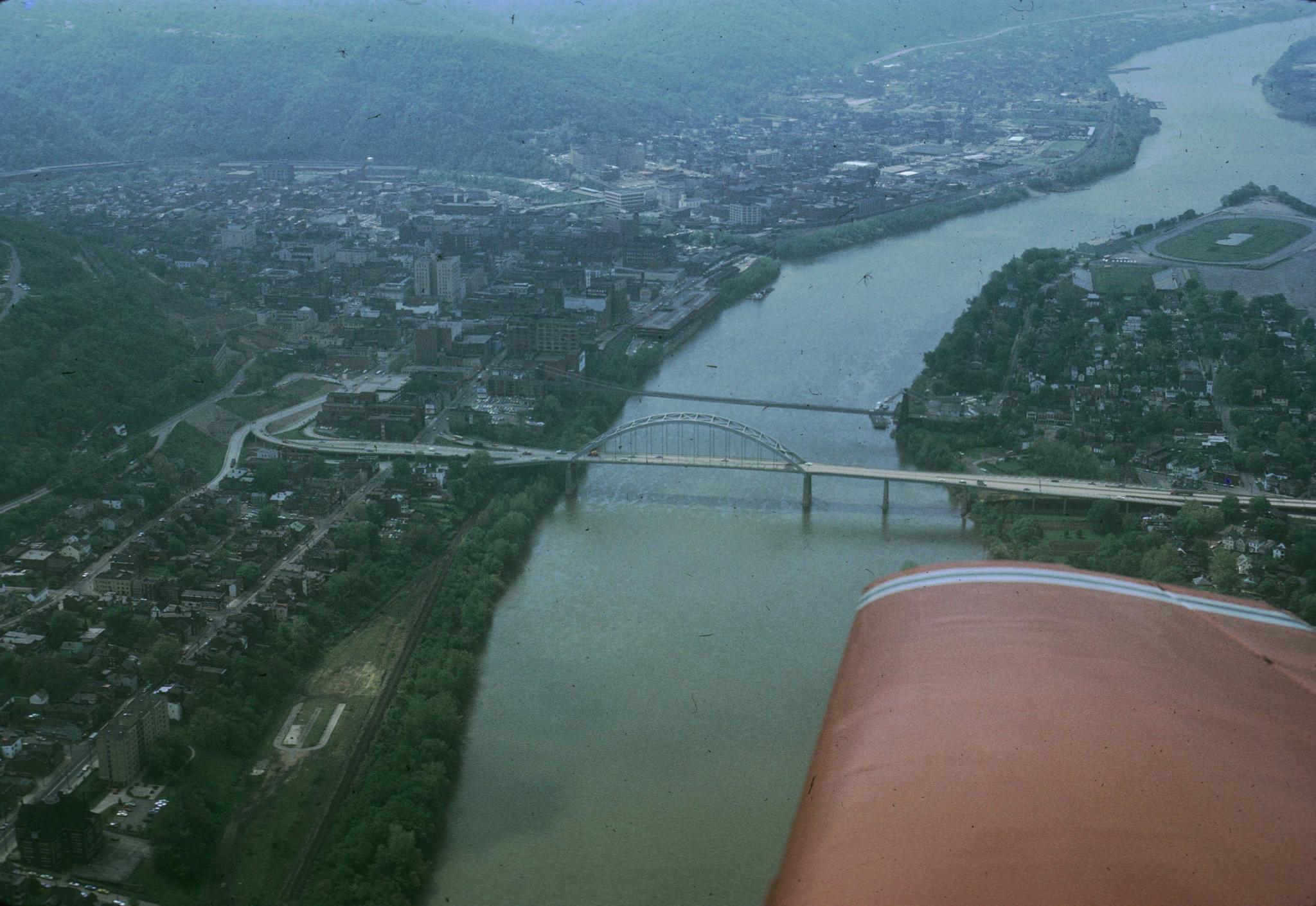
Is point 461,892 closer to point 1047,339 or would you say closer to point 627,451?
point 627,451

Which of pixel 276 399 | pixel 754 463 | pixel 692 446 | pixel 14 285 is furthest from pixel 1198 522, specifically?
pixel 14 285

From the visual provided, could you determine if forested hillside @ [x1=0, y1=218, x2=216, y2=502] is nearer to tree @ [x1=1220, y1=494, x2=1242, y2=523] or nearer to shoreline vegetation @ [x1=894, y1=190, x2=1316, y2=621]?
shoreline vegetation @ [x1=894, y1=190, x2=1316, y2=621]

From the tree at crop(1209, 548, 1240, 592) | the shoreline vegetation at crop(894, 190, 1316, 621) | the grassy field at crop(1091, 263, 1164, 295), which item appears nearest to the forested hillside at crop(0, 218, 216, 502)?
the shoreline vegetation at crop(894, 190, 1316, 621)

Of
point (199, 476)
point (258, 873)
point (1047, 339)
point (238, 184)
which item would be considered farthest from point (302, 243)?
Result: point (258, 873)

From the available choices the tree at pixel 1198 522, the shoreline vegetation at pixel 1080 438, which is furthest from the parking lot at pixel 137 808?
the tree at pixel 1198 522

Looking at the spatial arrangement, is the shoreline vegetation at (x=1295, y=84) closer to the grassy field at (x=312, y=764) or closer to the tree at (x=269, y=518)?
the tree at (x=269, y=518)

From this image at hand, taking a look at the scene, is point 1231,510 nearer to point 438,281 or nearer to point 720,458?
point 720,458
